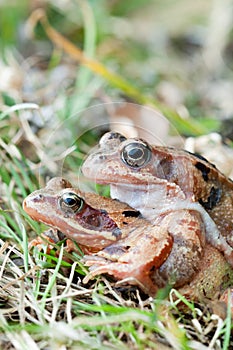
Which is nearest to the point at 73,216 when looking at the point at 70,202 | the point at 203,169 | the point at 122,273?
the point at 70,202

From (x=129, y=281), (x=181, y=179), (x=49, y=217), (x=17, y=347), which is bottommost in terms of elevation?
(x=17, y=347)

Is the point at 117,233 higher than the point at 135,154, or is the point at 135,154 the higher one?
the point at 135,154

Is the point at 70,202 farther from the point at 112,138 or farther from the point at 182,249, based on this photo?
the point at 182,249

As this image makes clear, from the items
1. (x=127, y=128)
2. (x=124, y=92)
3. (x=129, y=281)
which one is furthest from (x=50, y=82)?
(x=129, y=281)

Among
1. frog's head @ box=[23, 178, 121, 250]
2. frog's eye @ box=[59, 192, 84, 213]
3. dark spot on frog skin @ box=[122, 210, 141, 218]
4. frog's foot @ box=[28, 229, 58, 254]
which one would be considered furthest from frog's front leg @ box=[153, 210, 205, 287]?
frog's foot @ box=[28, 229, 58, 254]

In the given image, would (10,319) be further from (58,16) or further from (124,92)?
(58,16)

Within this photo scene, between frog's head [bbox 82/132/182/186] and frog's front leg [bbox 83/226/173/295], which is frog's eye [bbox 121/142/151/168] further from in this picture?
frog's front leg [bbox 83/226/173/295]
